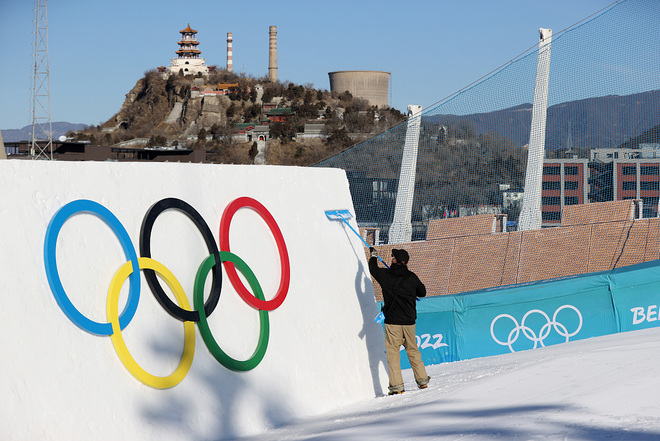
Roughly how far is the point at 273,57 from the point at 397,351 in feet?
330

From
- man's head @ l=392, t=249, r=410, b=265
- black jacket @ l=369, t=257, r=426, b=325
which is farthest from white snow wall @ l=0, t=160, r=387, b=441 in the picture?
man's head @ l=392, t=249, r=410, b=265

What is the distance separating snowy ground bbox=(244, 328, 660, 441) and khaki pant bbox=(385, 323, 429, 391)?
0.15m

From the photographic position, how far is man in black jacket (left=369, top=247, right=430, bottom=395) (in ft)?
22.3

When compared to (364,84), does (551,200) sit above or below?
below

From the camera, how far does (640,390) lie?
4.73 metres

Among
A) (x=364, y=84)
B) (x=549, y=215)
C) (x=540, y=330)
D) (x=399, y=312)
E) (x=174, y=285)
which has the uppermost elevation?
(x=364, y=84)

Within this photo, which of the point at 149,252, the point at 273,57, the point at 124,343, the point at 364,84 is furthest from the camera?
the point at 273,57

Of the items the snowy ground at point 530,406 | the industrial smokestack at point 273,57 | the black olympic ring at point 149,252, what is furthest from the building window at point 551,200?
Answer: the industrial smokestack at point 273,57

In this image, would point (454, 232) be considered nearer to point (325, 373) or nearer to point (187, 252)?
point (325, 373)

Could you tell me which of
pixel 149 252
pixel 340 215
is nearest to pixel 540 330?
pixel 340 215

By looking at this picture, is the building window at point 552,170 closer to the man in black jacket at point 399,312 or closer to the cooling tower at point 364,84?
the man in black jacket at point 399,312

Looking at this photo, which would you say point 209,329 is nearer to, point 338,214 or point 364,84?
point 338,214

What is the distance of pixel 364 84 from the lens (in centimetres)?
9681

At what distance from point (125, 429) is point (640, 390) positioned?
3.46 m
